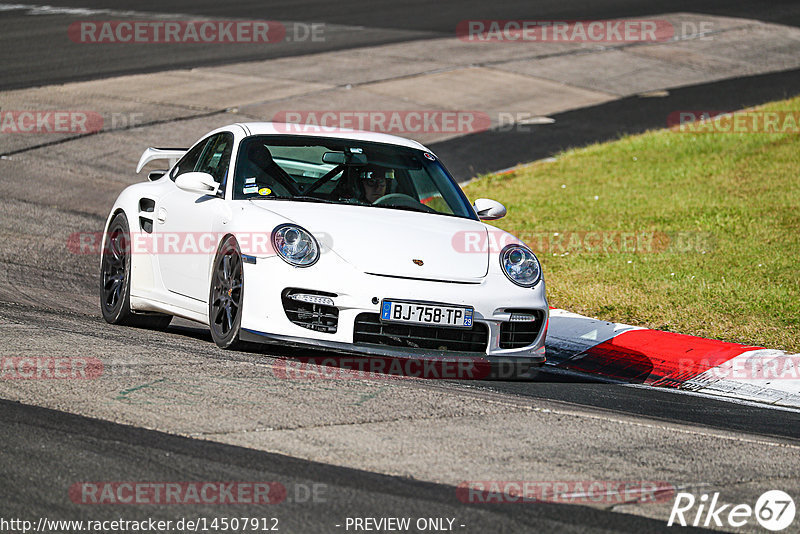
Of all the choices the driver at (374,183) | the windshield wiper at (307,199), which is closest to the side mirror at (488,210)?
the driver at (374,183)

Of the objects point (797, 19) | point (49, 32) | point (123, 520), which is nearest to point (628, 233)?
point (123, 520)

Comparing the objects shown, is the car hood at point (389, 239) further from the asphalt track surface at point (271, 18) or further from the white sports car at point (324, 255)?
the asphalt track surface at point (271, 18)

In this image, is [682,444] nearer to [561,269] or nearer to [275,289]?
[275,289]

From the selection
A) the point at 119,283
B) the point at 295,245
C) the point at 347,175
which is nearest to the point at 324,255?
the point at 295,245

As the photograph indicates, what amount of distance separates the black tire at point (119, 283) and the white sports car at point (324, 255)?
0.5 inches

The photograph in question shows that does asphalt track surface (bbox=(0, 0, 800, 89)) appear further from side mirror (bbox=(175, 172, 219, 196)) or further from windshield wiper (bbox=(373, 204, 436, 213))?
windshield wiper (bbox=(373, 204, 436, 213))

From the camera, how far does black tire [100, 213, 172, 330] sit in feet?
27.4

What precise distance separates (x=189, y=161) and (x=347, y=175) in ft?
4.49

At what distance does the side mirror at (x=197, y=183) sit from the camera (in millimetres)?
7531

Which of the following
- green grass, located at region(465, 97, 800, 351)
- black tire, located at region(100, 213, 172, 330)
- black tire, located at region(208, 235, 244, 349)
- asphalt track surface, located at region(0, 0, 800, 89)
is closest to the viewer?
black tire, located at region(208, 235, 244, 349)

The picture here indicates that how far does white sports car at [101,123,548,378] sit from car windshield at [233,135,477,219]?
0.01m

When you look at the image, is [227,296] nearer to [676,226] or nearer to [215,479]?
[215,479]

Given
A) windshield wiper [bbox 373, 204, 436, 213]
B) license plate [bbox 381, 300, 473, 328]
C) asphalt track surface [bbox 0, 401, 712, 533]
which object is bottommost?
asphalt track surface [bbox 0, 401, 712, 533]

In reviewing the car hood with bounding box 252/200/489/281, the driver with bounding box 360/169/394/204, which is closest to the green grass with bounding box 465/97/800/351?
the driver with bounding box 360/169/394/204
